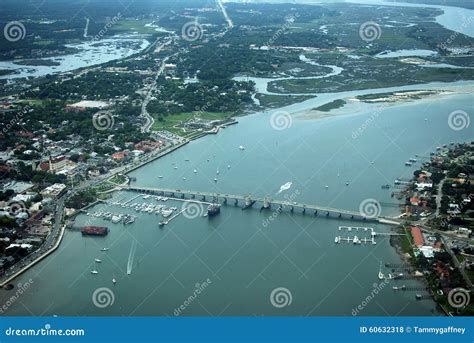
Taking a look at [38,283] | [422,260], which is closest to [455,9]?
[422,260]

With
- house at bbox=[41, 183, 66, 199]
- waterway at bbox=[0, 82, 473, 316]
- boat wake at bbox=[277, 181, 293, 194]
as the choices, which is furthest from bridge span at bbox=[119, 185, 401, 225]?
house at bbox=[41, 183, 66, 199]

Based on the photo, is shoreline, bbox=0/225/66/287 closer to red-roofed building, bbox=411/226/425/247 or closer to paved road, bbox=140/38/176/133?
red-roofed building, bbox=411/226/425/247

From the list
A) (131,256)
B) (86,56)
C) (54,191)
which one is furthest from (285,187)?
(86,56)

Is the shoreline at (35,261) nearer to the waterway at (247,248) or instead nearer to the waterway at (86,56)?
the waterway at (247,248)

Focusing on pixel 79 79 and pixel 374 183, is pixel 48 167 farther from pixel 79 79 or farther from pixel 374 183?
pixel 79 79

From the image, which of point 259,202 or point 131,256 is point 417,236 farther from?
point 131,256

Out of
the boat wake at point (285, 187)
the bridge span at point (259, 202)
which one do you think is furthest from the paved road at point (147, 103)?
the boat wake at point (285, 187)
